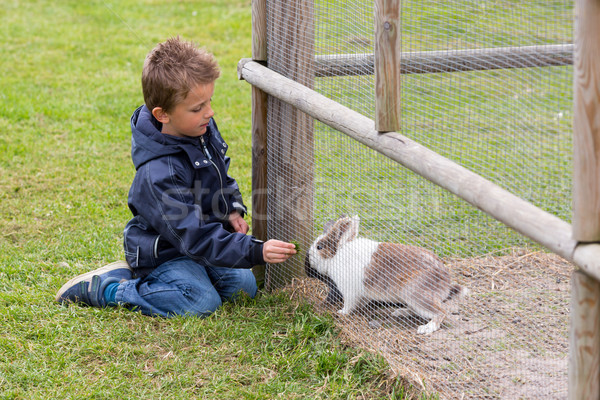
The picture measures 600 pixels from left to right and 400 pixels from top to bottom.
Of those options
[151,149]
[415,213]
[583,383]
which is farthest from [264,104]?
[583,383]

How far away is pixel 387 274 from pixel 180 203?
3.26 ft

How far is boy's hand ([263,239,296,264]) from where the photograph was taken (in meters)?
2.98

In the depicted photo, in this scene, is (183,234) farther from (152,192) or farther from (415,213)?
(415,213)

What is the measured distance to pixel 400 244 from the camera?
2.95 m

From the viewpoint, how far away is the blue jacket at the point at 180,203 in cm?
306

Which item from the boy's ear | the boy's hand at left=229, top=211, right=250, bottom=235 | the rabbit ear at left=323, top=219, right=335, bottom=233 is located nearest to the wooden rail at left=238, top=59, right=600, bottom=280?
the boy's ear

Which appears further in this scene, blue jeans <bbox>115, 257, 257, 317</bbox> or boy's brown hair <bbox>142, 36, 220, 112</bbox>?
blue jeans <bbox>115, 257, 257, 317</bbox>

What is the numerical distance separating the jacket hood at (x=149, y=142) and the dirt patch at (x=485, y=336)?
94 centimetres

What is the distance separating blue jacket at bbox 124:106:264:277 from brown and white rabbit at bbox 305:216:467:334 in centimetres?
41

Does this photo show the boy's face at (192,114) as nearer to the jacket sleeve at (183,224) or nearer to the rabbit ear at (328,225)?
the jacket sleeve at (183,224)

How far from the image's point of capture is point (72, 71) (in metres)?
8.31

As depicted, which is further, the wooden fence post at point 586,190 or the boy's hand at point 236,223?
the boy's hand at point 236,223

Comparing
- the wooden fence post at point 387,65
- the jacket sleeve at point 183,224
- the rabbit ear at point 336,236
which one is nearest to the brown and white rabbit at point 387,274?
the rabbit ear at point 336,236

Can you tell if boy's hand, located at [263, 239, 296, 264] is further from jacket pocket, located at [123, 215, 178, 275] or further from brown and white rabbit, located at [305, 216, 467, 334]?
jacket pocket, located at [123, 215, 178, 275]
